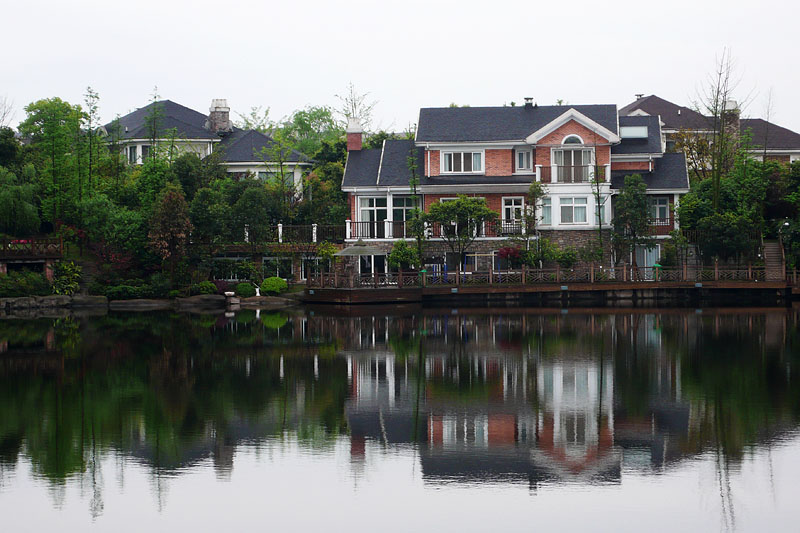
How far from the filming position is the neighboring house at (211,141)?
62.3m

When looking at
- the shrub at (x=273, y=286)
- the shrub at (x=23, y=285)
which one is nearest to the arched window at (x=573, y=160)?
the shrub at (x=273, y=286)

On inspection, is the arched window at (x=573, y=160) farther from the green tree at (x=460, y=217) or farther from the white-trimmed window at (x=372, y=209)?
the white-trimmed window at (x=372, y=209)

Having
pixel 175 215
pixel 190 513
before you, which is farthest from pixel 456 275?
pixel 190 513

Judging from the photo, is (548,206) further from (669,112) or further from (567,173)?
(669,112)

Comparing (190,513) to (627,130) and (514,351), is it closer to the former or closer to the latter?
(514,351)

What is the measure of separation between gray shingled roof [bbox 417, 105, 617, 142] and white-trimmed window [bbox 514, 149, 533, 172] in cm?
98

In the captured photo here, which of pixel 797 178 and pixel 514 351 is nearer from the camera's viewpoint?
pixel 514 351

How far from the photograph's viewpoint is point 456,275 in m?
46.8

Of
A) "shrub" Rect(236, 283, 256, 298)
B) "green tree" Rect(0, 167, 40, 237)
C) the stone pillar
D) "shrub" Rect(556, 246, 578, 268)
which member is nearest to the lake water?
"shrub" Rect(236, 283, 256, 298)

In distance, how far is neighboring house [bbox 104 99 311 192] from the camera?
62.3m

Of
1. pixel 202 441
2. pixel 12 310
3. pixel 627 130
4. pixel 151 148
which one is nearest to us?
pixel 202 441

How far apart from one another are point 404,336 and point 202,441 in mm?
15759

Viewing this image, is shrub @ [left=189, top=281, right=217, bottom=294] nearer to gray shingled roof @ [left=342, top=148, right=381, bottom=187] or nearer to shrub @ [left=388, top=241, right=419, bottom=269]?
shrub @ [left=388, top=241, right=419, bottom=269]

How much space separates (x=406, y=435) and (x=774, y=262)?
3647cm
